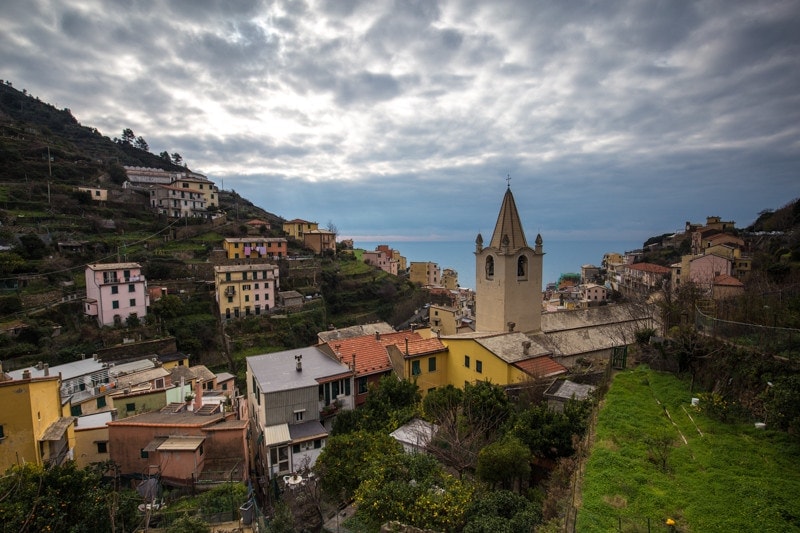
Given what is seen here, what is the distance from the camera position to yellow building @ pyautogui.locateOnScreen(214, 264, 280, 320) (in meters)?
40.5

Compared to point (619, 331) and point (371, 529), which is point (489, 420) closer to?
point (371, 529)

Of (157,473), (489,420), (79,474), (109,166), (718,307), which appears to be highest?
(109,166)

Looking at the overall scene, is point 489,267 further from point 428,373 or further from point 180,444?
point 180,444

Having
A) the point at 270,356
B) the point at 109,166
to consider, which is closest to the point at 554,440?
the point at 270,356

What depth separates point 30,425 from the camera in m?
12.9

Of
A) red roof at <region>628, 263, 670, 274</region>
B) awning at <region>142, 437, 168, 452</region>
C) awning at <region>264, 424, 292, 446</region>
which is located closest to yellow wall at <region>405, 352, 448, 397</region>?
awning at <region>264, 424, 292, 446</region>

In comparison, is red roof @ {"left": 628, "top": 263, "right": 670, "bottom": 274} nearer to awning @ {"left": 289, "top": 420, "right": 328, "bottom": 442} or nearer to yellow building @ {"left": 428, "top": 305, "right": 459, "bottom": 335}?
yellow building @ {"left": 428, "top": 305, "right": 459, "bottom": 335}

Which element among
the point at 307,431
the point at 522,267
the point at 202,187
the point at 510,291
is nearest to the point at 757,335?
the point at 510,291

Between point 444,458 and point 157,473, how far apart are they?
1055 centimetres

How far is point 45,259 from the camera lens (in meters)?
37.3

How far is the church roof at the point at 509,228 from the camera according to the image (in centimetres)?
2336

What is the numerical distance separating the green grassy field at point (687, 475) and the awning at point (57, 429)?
54.0 ft

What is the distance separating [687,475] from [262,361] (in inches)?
721

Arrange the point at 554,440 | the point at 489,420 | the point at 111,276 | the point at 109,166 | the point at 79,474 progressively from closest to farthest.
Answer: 1. the point at 79,474
2. the point at 554,440
3. the point at 489,420
4. the point at 111,276
5. the point at 109,166
